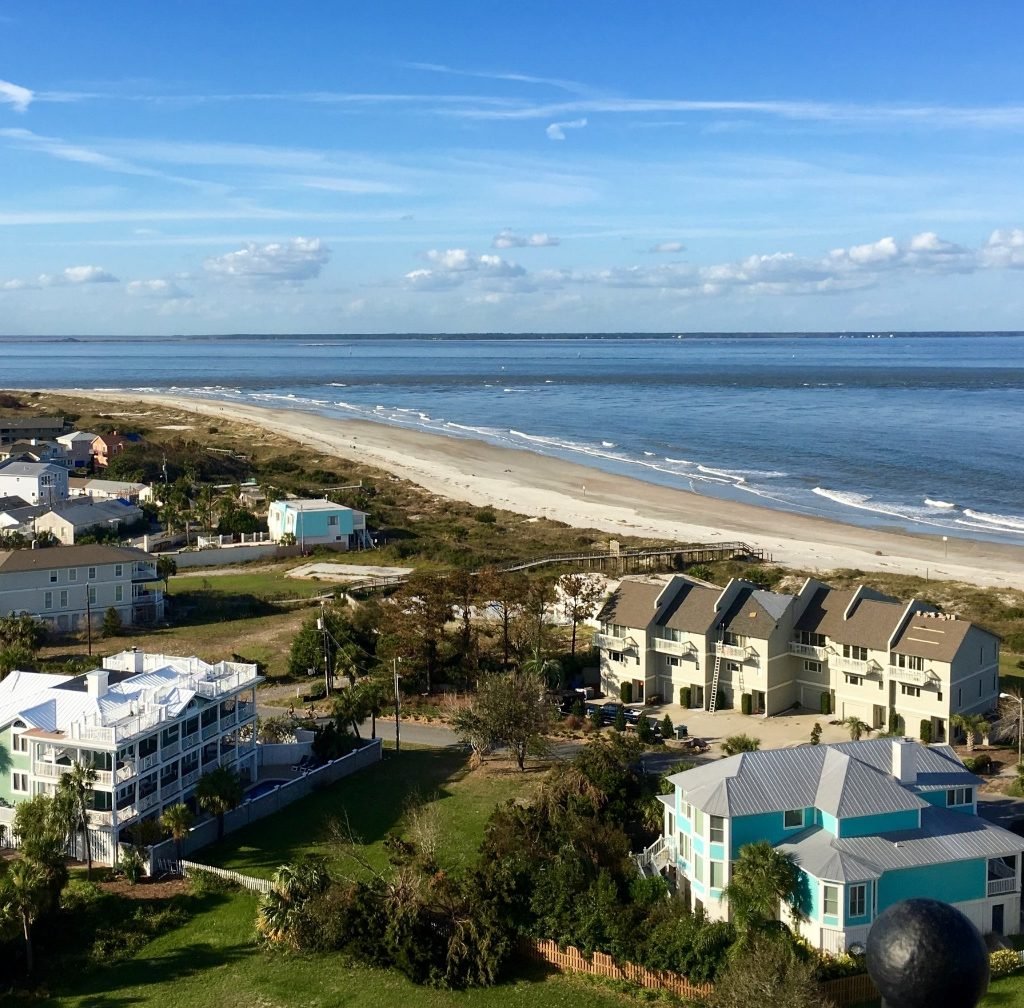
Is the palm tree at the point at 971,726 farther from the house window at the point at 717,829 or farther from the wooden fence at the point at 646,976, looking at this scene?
the wooden fence at the point at 646,976

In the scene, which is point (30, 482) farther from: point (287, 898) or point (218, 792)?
point (287, 898)

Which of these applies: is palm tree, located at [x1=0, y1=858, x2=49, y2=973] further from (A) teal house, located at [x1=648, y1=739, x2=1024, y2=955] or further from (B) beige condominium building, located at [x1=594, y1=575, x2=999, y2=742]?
(B) beige condominium building, located at [x1=594, y1=575, x2=999, y2=742]

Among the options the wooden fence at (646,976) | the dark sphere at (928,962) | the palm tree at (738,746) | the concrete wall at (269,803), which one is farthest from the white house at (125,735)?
the dark sphere at (928,962)

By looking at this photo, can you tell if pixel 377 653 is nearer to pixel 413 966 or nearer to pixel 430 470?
pixel 413 966

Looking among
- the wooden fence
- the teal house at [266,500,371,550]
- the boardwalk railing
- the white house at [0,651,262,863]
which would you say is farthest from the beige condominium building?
the teal house at [266,500,371,550]

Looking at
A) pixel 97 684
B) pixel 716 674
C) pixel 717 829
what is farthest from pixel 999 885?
pixel 97 684

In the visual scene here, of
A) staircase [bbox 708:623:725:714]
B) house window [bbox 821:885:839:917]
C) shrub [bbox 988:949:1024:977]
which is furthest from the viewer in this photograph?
staircase [bbox 708:623:725:714]
